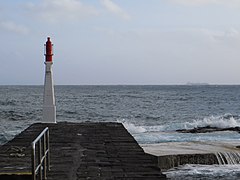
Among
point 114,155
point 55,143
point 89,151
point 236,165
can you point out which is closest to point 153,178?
point 114,155

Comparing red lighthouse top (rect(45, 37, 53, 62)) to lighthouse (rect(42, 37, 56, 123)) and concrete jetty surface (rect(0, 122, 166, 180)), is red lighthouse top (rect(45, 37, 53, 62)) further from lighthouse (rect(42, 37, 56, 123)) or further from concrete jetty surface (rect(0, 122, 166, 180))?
concrete jetty surface (rect(0, 122, 166, 180))

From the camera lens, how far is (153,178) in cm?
441

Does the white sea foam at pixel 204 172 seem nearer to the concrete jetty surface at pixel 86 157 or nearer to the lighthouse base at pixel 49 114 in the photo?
the concrete jetty surface at pixel 86 157

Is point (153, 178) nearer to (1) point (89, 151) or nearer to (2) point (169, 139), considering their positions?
(1) point (89, 151)

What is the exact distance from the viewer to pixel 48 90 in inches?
375

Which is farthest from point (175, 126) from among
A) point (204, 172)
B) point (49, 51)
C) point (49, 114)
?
point (49, 51)

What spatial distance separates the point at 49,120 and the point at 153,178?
5.64 m

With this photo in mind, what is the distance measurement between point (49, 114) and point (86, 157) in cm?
423

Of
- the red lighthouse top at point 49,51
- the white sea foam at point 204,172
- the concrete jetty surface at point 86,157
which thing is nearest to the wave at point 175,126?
the white sea foam at point 204,172

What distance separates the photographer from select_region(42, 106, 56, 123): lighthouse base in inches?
375

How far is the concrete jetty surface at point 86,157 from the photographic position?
4586 mm

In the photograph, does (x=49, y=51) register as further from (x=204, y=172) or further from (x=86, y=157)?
(x=204, y=172)

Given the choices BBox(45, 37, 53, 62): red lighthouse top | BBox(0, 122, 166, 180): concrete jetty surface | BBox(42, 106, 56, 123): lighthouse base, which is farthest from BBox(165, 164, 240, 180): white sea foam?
BBox(45, 37, 53, 62): red lighthouse top

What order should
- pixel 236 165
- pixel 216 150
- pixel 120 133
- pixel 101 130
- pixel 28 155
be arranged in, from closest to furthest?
pixel 28 155
pixel 120 133
pixel 101 130
pixel 236 165
pixel 216 150
